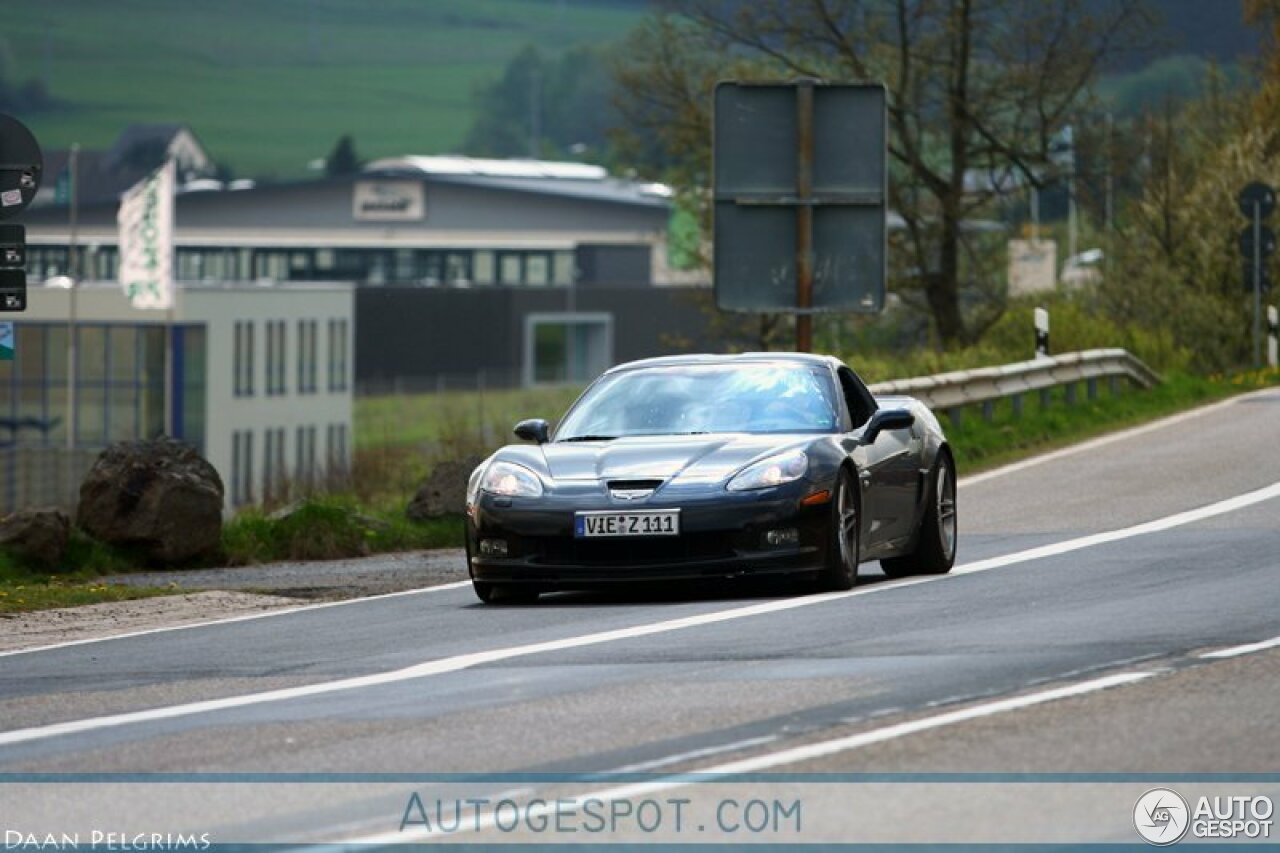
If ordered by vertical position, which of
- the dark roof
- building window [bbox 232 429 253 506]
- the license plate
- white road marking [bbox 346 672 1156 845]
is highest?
the dark roof

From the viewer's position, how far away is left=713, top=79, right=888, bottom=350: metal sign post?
2650 cm

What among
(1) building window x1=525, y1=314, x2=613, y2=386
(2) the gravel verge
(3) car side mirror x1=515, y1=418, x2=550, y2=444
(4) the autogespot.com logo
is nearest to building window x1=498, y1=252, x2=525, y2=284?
(1) building window x1=525, y1=314, x2=613, y2=386

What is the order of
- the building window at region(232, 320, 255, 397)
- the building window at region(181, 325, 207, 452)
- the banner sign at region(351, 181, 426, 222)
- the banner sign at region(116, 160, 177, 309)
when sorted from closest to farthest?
the banner sign at region(116, 160, 177, 309) < the building window at region(181, 325, 207, 452) < the building window at region(232, 320, 255, 397) < the banner sign at region(351, 181, 426, 222)

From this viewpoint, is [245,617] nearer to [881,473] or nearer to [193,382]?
[881,473]

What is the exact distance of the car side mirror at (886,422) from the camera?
50.4 feet

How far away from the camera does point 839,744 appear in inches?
335

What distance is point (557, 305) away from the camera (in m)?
117

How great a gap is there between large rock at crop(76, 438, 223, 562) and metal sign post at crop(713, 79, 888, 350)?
855cm

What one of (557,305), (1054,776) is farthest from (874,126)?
(557,305)

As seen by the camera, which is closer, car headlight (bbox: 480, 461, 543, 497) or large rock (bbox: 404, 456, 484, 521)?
car headlight (bbox: 480, 461, 543, 497)

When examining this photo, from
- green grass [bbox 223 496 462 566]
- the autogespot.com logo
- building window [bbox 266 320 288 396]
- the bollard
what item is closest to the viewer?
the autogespot.com logo

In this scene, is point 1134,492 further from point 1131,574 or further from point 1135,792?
point 1135,792

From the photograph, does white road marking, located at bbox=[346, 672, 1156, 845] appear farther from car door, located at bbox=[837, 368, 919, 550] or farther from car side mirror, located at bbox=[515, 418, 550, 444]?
car side mirror, located at bbox=[515, 418, 550, 444]

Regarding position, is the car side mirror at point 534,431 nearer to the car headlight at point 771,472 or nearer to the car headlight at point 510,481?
the car headlight at point 510,481
